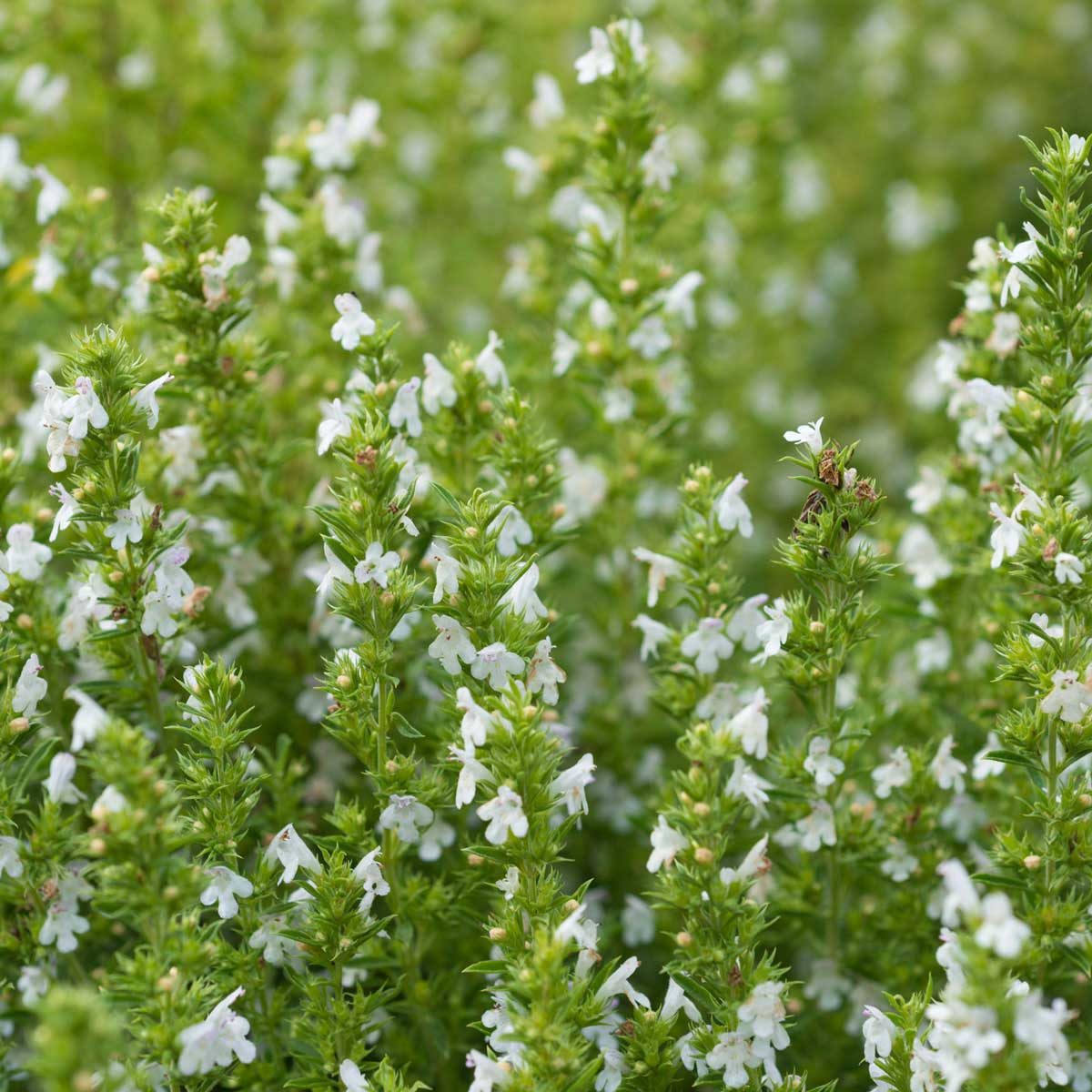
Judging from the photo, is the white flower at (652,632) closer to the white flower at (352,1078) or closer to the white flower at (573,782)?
the white flower at (573,782)

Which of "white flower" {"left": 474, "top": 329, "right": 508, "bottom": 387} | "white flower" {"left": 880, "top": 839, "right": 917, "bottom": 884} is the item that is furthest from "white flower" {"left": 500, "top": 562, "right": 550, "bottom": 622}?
"white flower" {"left": 880, "top": 839, "right": 917, "bottom": 884}

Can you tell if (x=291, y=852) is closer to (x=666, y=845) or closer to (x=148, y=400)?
(x=666, y=845)

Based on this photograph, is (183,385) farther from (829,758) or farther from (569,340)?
(829,758)

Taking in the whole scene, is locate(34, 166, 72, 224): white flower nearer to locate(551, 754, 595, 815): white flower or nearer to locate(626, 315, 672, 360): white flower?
locate(626, 315, 672, 360): white flower

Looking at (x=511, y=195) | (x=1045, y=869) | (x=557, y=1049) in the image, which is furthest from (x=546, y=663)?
(x=511, y=195)

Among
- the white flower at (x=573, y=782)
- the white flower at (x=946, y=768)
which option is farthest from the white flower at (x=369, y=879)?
the white flower at (x=946, y=768)

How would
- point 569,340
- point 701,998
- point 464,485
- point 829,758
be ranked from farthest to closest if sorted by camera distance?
point 569,340
point 464,485
point 829,758
point 701,998
